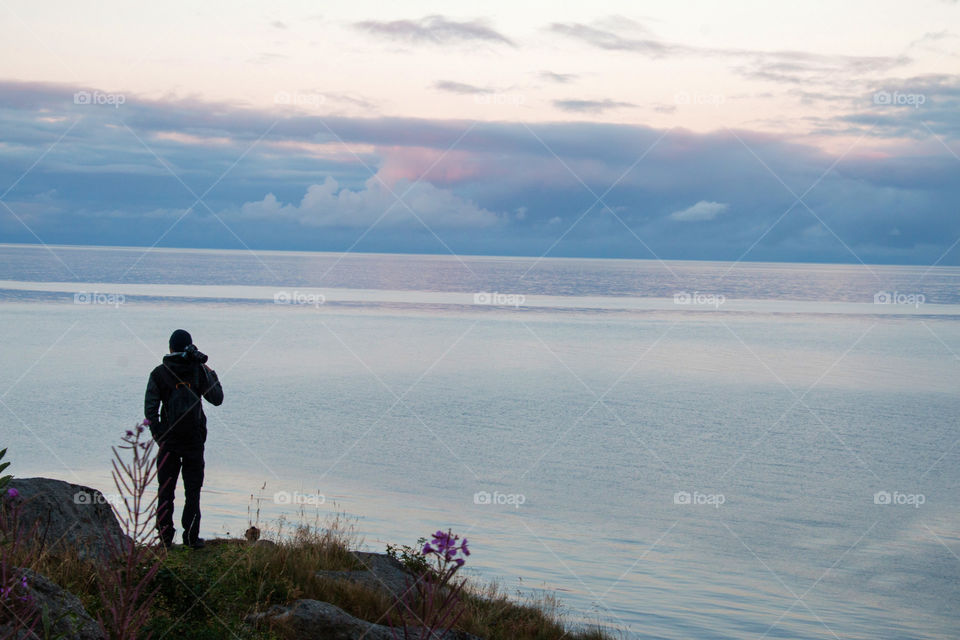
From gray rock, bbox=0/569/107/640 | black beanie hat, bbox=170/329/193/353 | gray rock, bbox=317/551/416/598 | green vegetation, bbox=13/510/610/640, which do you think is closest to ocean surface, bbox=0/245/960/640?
green vegetation, bbox=13/510/610/640

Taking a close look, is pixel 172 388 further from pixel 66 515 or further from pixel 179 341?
pixel 66 515

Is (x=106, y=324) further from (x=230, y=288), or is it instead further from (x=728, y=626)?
(x=728, y=626)

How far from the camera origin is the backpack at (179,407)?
10.8 meters

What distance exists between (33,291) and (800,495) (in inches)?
3258

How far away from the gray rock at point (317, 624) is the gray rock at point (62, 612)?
2.25 meters

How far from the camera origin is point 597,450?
2670cm

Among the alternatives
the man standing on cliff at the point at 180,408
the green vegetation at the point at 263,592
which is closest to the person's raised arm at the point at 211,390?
the man standing on cliff at the point at 180,408

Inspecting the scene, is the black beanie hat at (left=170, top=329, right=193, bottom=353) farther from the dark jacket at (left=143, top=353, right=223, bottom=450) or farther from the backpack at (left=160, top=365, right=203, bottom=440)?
the backpack at (left=160, top=365, right=203, bottom=440)

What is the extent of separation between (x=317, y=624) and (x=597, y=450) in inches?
744

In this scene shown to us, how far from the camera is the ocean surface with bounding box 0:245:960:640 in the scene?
15453mm

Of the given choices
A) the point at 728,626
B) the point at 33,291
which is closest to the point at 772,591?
the point at 728,626

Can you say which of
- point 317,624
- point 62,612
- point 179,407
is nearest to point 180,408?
point 179,407

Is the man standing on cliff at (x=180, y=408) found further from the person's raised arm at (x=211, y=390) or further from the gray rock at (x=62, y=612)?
the gray rock at (x=62, y=612)

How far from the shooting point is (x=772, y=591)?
49.8 ft
